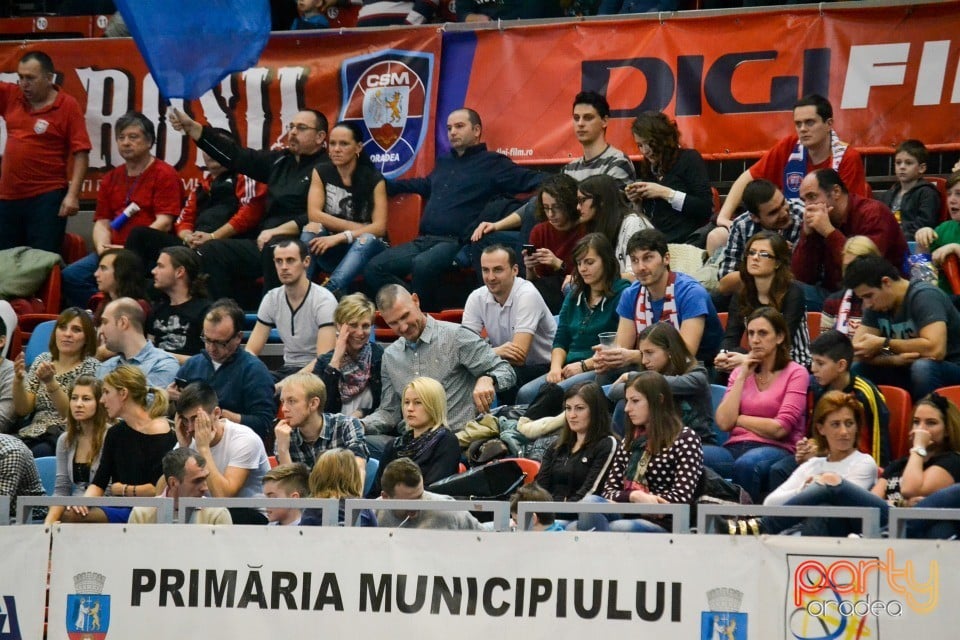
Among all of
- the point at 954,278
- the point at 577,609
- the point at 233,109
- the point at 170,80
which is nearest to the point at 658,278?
the point at 954,278

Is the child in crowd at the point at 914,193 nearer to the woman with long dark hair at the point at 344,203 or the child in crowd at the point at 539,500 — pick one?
the woman with long dark hair at the point at 344,203

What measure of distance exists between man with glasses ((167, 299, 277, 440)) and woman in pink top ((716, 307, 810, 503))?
8.18 ft

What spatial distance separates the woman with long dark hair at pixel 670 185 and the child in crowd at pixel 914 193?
1.16m

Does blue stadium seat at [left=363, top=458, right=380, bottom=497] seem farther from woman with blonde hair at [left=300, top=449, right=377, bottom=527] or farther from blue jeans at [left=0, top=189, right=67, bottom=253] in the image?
blue jeans at [left=0, top=189, right=67, bottom=253]

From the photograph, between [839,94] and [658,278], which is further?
[839,94]

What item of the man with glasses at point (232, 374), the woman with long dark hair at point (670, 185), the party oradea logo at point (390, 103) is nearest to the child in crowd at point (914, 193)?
the woman with long dark hair at point (670, 185)

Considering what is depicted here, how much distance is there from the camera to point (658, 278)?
328 inches

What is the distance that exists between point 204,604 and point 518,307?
9.61 feet

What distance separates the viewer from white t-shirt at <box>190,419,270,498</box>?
7746 mm

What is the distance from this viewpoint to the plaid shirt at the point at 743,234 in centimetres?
888

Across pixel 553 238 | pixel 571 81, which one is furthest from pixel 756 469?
pixel 571 81

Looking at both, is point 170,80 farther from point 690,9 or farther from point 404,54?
point 690,9

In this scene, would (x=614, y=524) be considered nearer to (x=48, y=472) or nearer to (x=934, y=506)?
(x=934, y=506)

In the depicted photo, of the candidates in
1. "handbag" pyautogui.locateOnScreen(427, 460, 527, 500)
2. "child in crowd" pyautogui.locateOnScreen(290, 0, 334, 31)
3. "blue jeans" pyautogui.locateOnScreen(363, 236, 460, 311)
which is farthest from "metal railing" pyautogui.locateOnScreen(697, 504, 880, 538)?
"child in crowd" pyautogui.locateOnScreen(290, 0, 334, 31)
